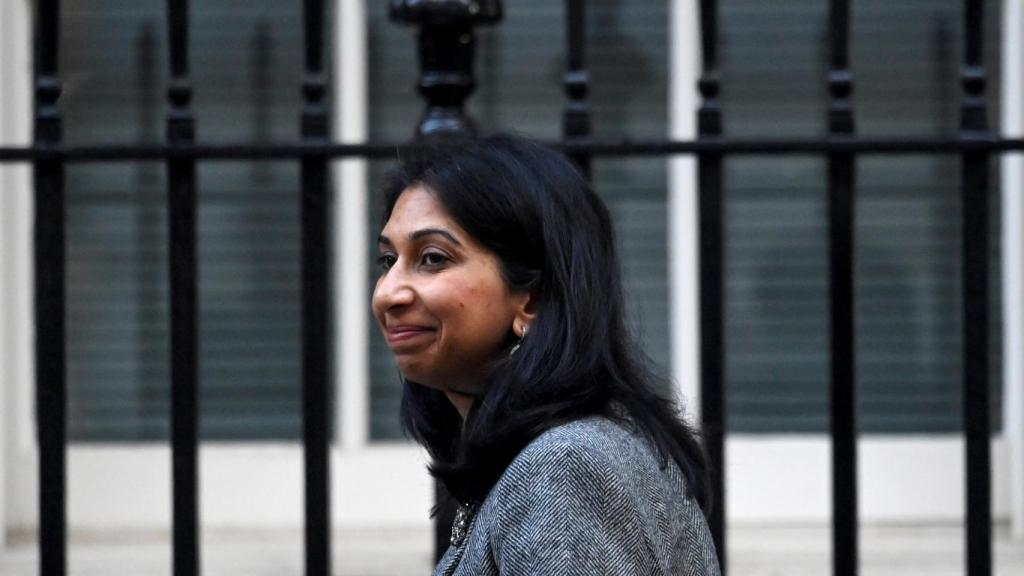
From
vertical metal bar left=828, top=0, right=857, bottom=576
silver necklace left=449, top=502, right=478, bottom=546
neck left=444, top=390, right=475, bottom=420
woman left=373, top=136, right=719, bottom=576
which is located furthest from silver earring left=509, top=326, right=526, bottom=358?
vertical metal bar left=828, top=0, right=857, bottom=576

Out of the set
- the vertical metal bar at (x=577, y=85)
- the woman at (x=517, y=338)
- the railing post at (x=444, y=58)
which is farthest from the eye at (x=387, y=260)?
the vertical metal bar at (x=577, y=85)

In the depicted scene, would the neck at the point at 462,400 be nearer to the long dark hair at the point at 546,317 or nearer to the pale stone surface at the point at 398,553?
the long dark hair at the point at 546,317

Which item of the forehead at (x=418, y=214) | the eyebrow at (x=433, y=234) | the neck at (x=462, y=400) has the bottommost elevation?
the neck at (x=462, y=400)

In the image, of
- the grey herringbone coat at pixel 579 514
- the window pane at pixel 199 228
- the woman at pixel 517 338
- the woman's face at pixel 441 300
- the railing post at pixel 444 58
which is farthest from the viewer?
the window pane at pixel 199 228

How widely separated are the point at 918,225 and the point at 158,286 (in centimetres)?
296

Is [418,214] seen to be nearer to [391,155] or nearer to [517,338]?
[517,338]

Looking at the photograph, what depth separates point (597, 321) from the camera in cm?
207

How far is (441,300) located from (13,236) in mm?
4335

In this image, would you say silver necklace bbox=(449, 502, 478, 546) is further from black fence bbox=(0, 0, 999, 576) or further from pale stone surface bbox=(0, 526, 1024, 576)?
pale stone surface bbox=(0, 526, 1024, 576)

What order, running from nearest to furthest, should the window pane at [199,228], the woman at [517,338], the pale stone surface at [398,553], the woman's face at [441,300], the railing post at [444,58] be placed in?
the woman at [517,338], the woman's face at [441,300], the railing post at [444,58], the pale stone surface at [398,553], the window pane at [199,228]

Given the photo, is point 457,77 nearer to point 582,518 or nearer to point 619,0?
point 582,518

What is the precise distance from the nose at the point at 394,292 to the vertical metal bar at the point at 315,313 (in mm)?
822

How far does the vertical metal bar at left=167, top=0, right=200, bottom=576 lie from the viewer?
2906mm

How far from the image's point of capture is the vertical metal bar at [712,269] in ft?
9.48
